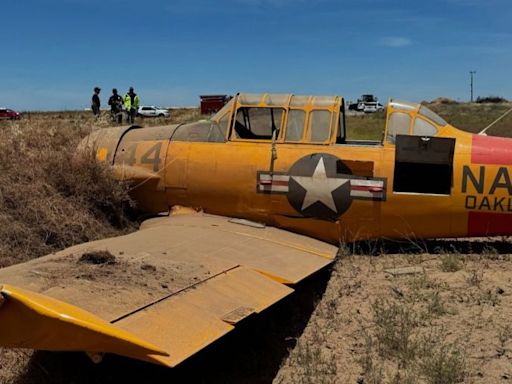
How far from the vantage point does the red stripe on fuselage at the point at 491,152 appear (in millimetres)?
7008

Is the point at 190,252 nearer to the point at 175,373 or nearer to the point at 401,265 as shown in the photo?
the point at 175,373

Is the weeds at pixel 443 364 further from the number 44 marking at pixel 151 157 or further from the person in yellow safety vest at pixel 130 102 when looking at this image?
the person in yellow safety vest at pixel 130 102

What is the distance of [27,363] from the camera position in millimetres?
4516

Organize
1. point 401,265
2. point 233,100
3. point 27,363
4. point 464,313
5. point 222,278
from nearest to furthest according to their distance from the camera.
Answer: point 27,363
point 222,278
point 464,313
point 401,265
point 233,100

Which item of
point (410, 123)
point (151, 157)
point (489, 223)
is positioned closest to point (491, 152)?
point (489, 223)

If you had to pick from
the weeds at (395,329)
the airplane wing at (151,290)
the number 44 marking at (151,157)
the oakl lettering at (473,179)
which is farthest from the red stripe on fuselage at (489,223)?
the number 44 marking at (151,157)

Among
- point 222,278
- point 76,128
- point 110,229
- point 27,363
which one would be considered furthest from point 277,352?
point 76,128

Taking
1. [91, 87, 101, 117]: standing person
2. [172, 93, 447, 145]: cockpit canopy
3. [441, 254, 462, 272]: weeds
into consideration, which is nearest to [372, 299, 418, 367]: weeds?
[441, 254, 462, 272]: weeds

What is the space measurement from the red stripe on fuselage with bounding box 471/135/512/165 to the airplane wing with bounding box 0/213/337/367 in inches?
88.6

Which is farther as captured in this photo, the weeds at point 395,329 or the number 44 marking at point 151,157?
A: the number 44 marking at point 151,157

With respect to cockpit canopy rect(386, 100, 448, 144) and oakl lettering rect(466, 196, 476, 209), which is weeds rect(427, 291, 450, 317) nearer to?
oakl lettering rect(466, 196, 476, 209)

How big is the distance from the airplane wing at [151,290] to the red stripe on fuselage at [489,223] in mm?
1851

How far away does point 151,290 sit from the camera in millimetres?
4180

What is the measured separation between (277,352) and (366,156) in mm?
3157
